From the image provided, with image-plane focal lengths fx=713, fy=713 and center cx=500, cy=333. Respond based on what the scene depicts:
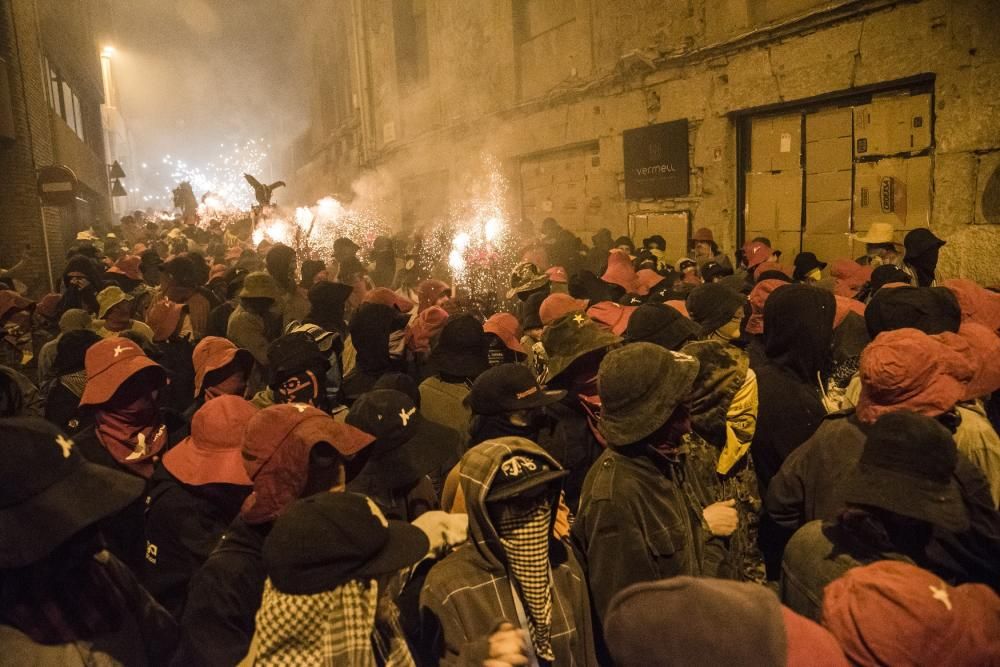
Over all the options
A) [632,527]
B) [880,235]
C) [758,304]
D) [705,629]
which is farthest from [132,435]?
[880,235]

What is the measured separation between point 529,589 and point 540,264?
9.47 m

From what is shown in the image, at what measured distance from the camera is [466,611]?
2.35 meters

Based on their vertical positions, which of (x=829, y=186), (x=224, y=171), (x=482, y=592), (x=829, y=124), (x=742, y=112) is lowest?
(x=482, y=592)

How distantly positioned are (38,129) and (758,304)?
59.0ft

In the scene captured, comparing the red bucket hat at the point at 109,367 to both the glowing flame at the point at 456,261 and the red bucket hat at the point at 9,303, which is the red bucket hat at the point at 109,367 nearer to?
the red bucket hat at the point at 9,303

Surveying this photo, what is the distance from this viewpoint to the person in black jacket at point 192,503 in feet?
9.50

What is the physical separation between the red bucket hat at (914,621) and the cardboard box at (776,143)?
1052 cm

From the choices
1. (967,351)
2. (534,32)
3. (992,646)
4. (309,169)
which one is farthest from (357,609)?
(309,169)

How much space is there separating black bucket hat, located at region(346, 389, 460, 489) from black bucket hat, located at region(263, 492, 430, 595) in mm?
1129

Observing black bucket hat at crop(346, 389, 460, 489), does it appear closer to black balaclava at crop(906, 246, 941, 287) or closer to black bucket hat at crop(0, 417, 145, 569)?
black bucket hat at crop(0, 417, 145, 569)

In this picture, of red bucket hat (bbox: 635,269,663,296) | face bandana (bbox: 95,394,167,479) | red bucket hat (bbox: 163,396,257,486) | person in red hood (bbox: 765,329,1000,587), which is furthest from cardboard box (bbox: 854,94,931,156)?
face bandana (bbox: 95,394,167,479)

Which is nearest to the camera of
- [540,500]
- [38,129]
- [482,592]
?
[482,592]

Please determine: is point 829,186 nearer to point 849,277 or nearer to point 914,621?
point 849,277

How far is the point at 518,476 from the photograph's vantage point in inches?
95.7
